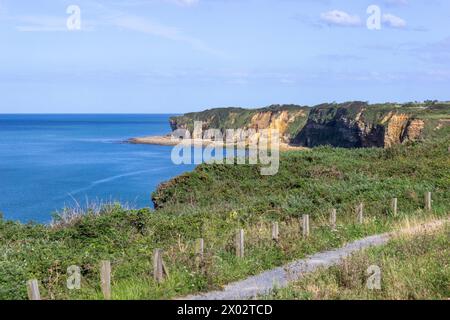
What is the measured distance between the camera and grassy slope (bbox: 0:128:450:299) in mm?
11039

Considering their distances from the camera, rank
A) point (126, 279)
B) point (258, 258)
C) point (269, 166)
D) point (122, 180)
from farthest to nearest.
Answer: point (122, 180) < point (269, 166) < point (258, 258) < point (126, 279)

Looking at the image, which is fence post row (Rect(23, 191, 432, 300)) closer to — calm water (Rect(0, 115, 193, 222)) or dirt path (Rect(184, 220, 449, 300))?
dirt path (Rect(184, 220, 449, 300))

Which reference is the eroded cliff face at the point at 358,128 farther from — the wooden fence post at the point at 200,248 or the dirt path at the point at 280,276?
the wooden fence post at the point at 200,248

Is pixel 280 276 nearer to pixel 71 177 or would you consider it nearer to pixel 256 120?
pixel 71 177

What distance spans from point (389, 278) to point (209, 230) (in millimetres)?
9053

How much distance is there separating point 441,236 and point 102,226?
9714 millimetres

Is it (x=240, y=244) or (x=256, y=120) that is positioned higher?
(x=256, y=120)

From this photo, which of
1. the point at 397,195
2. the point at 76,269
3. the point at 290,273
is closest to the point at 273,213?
the point at 397,195

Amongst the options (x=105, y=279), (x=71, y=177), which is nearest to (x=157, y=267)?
(x=105, y=279)

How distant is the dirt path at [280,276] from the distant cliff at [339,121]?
60382 millimetres

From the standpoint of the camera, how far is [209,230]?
60.7ft

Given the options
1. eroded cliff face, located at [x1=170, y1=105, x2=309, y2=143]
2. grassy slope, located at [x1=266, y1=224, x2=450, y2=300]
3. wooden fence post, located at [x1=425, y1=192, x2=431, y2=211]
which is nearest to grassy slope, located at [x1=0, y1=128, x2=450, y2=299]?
wooden fence post, located at [x1=425, y1=192, x2=431, y2=211]
